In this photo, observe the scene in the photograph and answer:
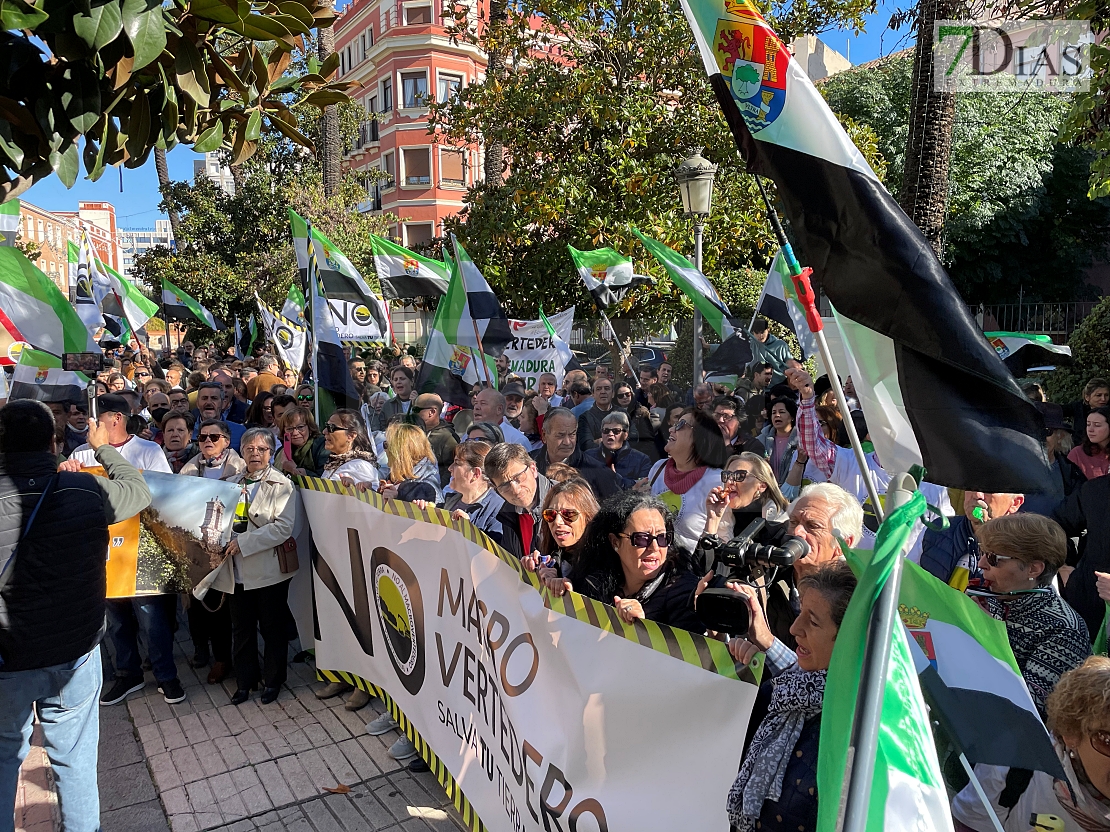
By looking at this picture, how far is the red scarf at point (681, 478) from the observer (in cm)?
517

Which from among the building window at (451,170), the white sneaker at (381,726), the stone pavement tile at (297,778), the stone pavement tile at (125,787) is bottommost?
the stone pavement tile at (125,787)

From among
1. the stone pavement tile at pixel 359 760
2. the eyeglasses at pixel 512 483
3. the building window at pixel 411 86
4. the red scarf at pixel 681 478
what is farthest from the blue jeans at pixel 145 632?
the building window at pixel 411 86

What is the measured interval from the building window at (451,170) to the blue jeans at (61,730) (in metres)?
44.0

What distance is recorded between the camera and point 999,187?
91.6 ft

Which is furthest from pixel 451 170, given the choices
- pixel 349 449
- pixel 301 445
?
pixel 349 449

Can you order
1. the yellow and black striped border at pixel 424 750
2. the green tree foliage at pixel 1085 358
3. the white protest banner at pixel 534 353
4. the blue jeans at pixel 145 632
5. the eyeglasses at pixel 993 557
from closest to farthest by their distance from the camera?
the eyeglasses at pixel 993 557 < the yellow and black striped border at pixel 424 750 < the blue jeans at pixel 145 632 < the green tree foliage at pixel 1085 358 < the white protest banner at pixel 534 353

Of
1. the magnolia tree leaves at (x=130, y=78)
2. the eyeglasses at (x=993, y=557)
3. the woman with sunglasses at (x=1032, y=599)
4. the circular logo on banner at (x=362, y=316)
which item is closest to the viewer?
the magnolia tree leaves at (x=130, y=78)

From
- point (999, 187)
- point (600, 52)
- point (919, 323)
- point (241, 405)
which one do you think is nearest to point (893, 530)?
point (919, 323)

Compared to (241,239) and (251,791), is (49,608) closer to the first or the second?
(251,791)

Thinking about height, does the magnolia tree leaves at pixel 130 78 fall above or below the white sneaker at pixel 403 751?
above

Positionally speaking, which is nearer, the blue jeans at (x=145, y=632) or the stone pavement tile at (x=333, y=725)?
the stone pavement tile at (x=333, y=725)

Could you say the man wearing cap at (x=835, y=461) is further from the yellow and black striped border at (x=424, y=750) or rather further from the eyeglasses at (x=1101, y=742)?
the eyeglasses at (x=1101, y=742)

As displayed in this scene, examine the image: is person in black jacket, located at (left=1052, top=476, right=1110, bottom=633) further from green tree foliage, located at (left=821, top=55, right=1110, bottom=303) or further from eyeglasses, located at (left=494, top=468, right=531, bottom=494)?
green tree foliage, located at (left=821, top=55, right=1110, bottom=303)

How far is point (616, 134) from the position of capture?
15.7m
